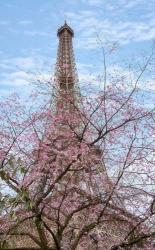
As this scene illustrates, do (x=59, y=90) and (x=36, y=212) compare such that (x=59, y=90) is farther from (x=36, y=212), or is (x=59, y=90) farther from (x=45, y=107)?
(x=36, y=212)

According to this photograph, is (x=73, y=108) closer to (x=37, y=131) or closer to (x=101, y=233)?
(x=37, y=131)

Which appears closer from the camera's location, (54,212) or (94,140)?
(94,140)

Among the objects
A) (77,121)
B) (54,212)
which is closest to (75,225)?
→ (54,212)

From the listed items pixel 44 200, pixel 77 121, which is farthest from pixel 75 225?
pixel 77 121

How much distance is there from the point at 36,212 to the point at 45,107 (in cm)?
250

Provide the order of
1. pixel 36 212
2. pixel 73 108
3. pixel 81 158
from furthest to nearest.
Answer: pixel 73 108 < pixel 81 158 < pixel 36 212

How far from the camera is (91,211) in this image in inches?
397

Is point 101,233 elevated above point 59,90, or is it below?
below

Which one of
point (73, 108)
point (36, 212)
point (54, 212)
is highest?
point (73, 108)

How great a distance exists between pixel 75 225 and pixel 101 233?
2.53 ft

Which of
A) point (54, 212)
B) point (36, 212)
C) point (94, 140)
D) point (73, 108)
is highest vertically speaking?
point (73, 108)

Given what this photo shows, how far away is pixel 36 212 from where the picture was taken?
8805 mm

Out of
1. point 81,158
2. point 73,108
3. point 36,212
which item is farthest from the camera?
point 73,108

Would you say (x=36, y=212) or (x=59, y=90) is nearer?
(x=36, y=212)
